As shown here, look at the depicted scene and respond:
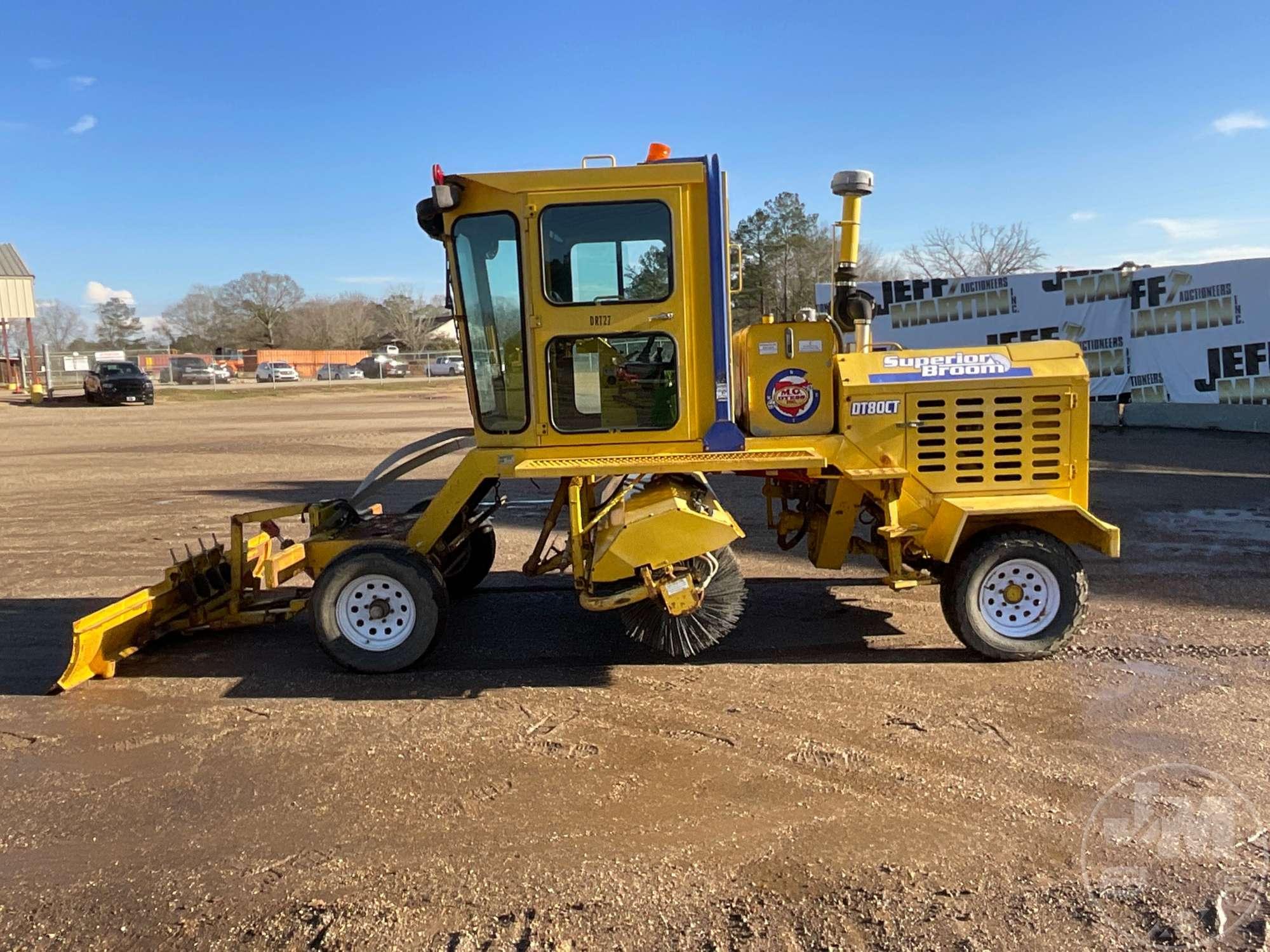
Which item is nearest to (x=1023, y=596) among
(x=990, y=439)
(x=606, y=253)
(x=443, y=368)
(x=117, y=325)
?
(x=990, y=439)

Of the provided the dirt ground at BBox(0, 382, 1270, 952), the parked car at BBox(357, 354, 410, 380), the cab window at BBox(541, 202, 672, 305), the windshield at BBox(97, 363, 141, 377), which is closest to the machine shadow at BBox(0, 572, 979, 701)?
the dirt ground at BBox(0, 382, 1270, 952)

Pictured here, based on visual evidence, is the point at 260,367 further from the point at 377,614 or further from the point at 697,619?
the point at 697,619

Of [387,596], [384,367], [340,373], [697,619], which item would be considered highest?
[384,367]

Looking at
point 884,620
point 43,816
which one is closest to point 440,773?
point 43,816

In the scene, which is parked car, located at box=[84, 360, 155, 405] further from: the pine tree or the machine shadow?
the pine tree

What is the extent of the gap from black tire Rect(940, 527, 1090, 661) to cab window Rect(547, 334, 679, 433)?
202 cm

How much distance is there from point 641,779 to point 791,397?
2.57 m

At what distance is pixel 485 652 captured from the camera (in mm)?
5801

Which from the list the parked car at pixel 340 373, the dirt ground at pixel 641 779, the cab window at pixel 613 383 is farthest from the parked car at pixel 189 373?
the cab window at pixel 613 383

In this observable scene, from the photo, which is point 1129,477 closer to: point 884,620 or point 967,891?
point 884,620

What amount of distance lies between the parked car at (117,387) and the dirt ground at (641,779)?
95.0 ft

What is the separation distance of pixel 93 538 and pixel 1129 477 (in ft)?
43.4

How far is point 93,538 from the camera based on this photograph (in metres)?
9.66

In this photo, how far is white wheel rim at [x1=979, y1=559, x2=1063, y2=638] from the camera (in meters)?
5.34
